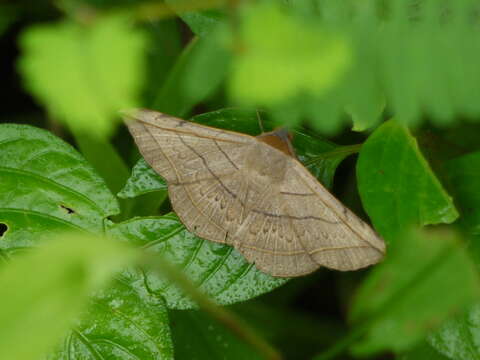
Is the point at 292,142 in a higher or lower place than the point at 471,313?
higher

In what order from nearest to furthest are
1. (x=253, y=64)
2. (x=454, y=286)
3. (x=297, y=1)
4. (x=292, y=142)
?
(x=253, y=64) < (x=454, y=286) < (x=297, y=1) < (x=292, y=142)

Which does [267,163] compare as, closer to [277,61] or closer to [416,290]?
[416,290]

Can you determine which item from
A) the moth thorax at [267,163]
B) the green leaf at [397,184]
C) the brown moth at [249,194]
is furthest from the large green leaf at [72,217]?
the green leaf at [397,184]

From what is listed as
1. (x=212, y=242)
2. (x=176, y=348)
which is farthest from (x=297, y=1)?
(x=176, y=348)

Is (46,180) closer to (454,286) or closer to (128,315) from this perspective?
(128,315)

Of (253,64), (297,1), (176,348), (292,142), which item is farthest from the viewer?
(176,348)

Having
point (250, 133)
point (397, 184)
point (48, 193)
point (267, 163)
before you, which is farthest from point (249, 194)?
point (48, 193)

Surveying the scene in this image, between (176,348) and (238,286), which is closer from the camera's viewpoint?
(238,286)
